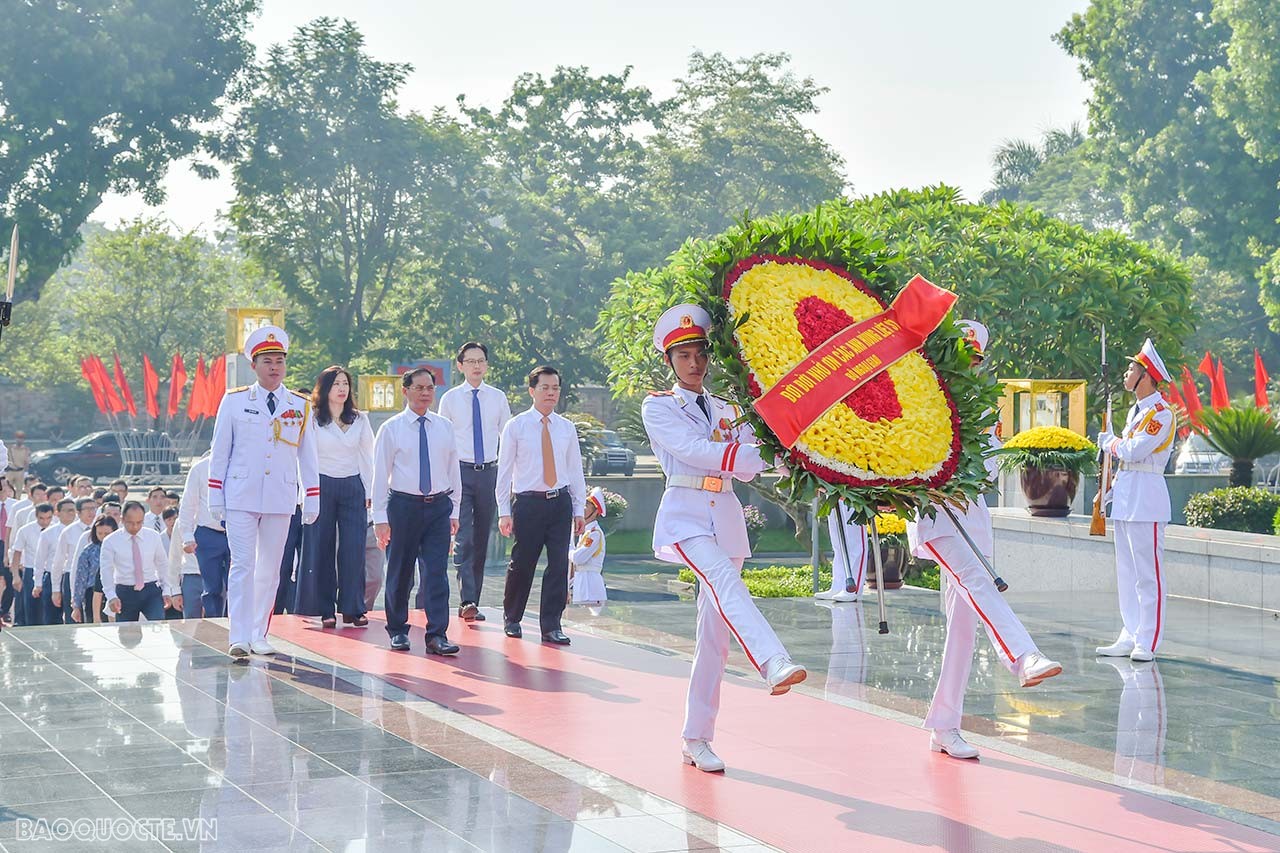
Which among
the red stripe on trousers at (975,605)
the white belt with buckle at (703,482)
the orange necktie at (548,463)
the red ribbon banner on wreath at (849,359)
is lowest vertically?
the red stripe on trousers at (975,605)

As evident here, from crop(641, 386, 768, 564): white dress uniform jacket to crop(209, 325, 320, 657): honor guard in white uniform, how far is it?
3.94m

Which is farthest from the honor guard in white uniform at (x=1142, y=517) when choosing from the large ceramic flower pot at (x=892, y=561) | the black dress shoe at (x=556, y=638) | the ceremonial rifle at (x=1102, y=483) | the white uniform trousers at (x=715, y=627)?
the large ceramic flower pot at (x=892, y=561)

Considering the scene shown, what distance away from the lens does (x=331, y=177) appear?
41375mm

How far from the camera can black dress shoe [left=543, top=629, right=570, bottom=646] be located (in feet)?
36.6

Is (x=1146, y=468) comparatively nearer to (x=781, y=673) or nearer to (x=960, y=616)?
(x=960, y=616)

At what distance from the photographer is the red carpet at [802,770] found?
592 centimetres

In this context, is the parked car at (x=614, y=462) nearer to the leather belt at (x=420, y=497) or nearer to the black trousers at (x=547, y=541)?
the black trousers at (x=547, y=541)

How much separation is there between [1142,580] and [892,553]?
6585mm

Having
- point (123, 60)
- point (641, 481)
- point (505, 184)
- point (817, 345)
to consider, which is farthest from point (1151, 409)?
point (505, 184)

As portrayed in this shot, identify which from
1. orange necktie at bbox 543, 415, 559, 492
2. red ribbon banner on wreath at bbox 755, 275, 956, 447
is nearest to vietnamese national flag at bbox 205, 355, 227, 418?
orange necktie at bbox 543, 415, 559, 492

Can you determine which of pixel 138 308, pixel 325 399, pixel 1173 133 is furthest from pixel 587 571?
pixel 138 308

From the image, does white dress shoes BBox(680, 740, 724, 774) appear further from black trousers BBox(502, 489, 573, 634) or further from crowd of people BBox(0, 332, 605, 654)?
black trousers BBox(502, 489, 573, 634)

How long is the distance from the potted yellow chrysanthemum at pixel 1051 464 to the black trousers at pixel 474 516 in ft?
19.0

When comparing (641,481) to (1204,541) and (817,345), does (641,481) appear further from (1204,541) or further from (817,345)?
(817,345)
